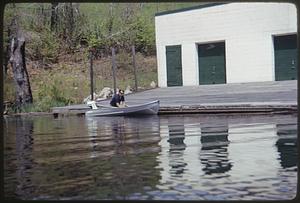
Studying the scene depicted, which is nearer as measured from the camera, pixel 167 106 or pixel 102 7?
pixel 167 106

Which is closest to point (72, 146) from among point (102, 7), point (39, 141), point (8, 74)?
point (39, 141)

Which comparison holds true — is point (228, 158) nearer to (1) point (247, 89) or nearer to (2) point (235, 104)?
(2) point (235, 104)

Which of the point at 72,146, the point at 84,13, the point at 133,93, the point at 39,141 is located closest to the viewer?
the point at 72,146

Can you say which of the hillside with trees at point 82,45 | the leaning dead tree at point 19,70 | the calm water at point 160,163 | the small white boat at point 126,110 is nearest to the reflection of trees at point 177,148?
the calm water at point 160,163

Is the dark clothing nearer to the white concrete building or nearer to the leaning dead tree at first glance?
the leaning dead tree

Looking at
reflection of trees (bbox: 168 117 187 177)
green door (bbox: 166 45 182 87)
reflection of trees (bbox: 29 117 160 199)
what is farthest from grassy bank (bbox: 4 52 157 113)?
reflection of trees (bbox: 29 117 160 199)

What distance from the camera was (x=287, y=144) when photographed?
1198cm

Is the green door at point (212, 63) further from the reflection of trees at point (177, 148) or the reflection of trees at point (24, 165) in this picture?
the reflection of trees at point (24, 165)

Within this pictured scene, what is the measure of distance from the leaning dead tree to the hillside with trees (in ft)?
9.02

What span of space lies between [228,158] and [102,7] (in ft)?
126

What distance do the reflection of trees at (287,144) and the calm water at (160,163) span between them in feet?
0.06

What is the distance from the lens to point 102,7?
156ft

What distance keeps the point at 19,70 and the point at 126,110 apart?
1033 cm

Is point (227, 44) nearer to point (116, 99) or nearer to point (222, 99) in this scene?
point (222, 99)
